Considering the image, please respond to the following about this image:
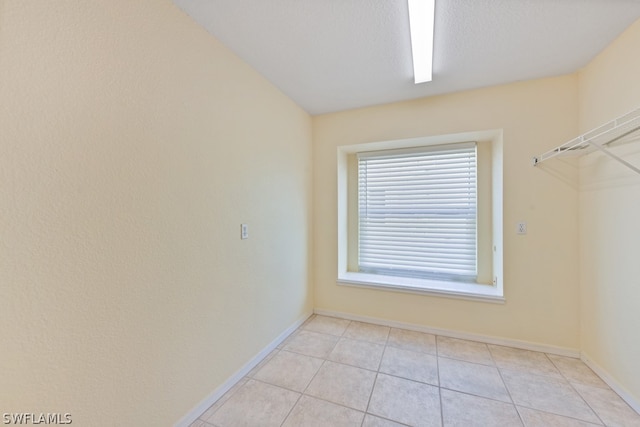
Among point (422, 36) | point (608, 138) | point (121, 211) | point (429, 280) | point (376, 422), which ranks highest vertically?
point (422, 36)

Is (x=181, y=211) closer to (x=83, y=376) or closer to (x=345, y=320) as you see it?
(x=83, y=376)

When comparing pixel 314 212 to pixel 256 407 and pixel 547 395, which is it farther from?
pixel 547 395

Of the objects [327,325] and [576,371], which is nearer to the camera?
[576,371]

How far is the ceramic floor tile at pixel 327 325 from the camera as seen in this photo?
2480mm

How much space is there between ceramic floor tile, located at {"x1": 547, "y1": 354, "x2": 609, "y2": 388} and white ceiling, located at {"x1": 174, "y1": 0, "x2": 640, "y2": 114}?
7.73ft

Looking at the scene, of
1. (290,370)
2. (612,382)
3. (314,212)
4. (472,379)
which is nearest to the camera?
(612,382)

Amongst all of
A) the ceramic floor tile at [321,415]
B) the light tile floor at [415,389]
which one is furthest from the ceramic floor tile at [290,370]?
the ceramic floor tile at [321,415]

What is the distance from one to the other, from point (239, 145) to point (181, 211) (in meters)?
0.67

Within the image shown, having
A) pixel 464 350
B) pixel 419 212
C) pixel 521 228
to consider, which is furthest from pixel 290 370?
pixel 521 228

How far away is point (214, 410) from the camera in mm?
1499

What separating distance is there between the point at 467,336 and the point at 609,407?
90 cm

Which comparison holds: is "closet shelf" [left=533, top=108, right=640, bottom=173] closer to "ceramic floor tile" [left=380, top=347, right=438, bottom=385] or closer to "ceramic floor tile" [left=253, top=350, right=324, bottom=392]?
"ceramic floor tile" [left=380, top=347, right=438, bottom=385]

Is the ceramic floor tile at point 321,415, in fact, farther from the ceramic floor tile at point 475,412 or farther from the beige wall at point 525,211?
the beige wall at point 525,211

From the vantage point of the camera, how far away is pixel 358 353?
6.84 feet
